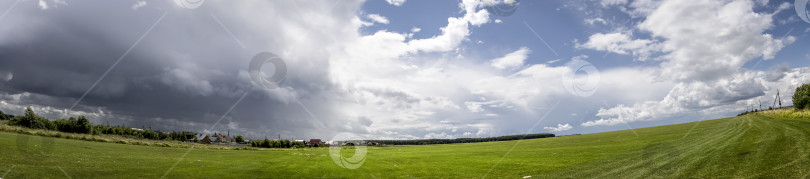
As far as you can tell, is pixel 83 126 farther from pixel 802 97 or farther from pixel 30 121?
pixel 802 97

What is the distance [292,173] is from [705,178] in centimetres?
2986

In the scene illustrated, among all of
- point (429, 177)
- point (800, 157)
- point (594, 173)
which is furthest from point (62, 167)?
point (800, 157)

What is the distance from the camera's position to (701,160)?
23.4 metres

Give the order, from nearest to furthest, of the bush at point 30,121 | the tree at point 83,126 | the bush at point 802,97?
the bush at point 30,121, the bush at point 802,97, the tree at point 83,126

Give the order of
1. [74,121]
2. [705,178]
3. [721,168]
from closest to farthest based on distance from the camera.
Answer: [705,178], [721,168], [74,121]

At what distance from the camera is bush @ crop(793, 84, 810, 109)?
8818 centimetres

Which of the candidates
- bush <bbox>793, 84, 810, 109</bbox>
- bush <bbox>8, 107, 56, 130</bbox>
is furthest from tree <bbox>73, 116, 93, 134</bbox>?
bush <bbox>793, 84, 810, 109</bbox>

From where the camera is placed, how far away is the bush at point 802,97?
8818cm

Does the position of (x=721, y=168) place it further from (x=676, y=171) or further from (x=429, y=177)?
(x=429, y=177)

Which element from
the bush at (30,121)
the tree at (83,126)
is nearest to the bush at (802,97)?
the bush at (30,121)

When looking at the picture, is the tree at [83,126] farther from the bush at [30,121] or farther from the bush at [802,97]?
the bush at [802,97]

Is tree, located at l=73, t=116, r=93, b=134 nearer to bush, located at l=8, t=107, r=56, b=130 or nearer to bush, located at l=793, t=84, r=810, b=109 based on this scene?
bush, located at l=8, t=107, r=56, b=130

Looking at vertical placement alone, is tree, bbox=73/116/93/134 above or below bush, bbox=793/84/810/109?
below

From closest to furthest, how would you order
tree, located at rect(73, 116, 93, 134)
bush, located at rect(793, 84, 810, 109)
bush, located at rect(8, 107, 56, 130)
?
1. bush, located at rect(8, 107, 56, 130)
2. bush, located at rect(793, 84, 810, 109)
3. tree, located at rect(73, 116, 93, 134)
